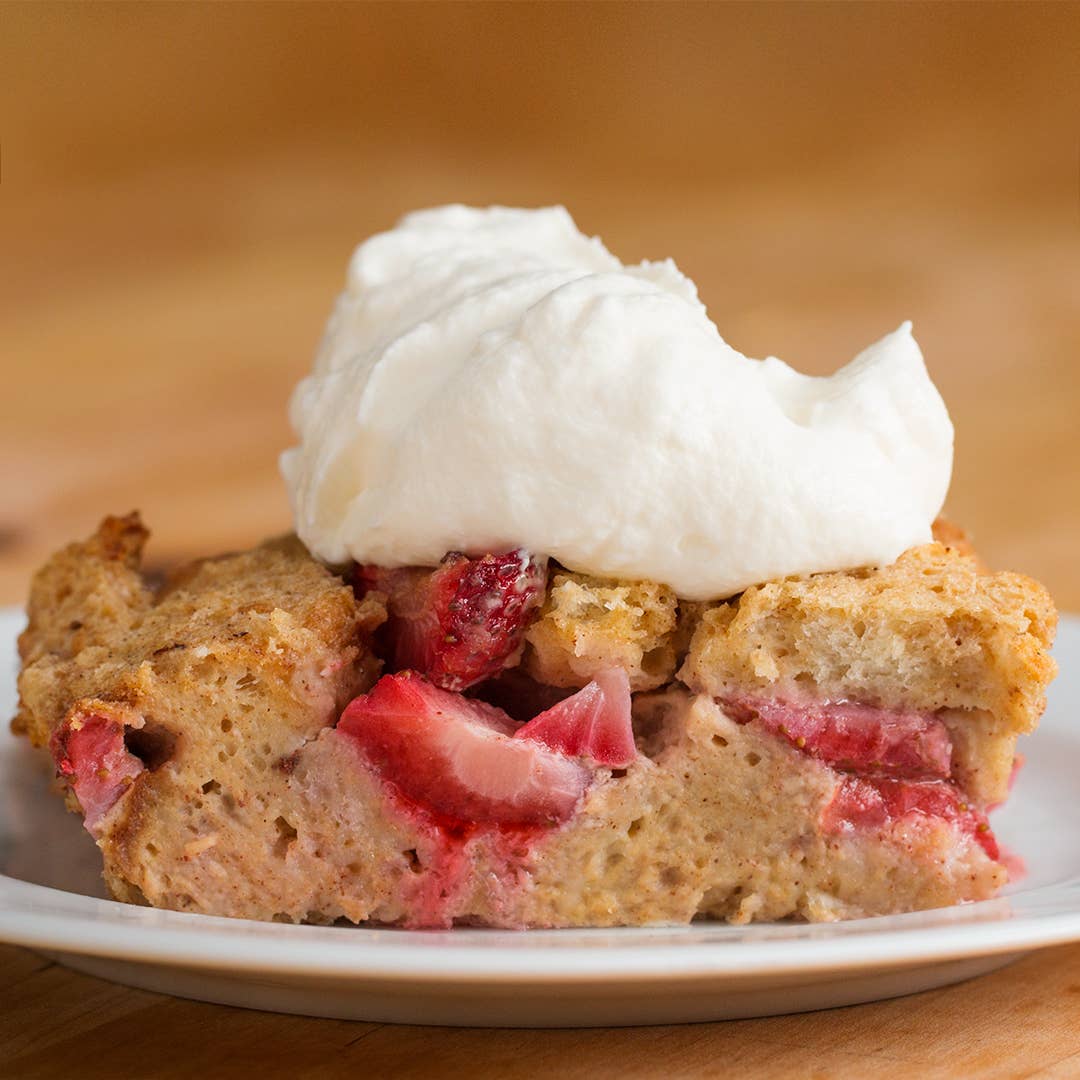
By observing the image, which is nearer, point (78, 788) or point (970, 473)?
point (78, 788)

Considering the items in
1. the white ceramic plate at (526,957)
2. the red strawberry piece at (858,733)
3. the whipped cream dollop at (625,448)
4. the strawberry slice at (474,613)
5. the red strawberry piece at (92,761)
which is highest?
the whipped cream dollop at (625,448)

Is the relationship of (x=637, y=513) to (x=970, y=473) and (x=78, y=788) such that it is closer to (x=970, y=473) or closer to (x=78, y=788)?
(x=78, y=788)

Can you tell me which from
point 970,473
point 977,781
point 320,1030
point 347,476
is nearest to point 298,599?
point 347,476

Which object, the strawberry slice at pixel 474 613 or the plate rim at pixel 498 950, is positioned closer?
the plate rim at pixel 498 950

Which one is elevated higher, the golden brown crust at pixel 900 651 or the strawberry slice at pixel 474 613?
the strawberry slice at pixel 474 613

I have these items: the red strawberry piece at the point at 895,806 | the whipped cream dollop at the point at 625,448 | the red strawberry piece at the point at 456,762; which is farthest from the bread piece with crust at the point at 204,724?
the red strawberry piece at the point at 895,806

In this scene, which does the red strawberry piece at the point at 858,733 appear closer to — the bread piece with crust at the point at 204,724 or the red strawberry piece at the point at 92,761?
the bread piece with crust at the point at 204,724
